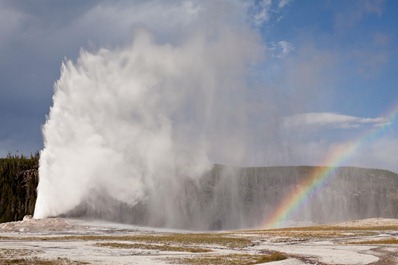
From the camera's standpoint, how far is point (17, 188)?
A: 143 meters

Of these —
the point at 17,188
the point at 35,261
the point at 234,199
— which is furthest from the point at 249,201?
the point at 35,261

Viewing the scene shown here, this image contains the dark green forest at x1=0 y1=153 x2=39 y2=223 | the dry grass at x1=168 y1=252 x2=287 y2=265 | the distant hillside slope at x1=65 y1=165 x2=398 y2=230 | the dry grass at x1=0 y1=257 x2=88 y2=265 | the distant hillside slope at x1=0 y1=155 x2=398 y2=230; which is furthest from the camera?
the dark green forest at x1=0 y1=153 x2=39 y2=223

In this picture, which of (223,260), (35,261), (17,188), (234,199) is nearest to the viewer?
(35,261)

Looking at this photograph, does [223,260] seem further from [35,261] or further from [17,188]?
[17,188]

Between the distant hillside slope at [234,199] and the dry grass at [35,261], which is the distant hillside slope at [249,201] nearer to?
the distant hillside slope at [234,199]

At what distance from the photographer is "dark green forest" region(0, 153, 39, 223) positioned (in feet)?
441

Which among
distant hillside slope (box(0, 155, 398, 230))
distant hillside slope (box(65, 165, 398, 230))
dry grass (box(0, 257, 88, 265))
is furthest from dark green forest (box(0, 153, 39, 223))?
dry grass (box(0, 257, 88, 265))

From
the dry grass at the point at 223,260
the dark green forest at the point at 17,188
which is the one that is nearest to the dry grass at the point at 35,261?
the dry grass at the point at 223,260

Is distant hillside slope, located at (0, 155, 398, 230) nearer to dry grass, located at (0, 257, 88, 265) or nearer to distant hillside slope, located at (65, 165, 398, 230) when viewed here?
distant hillside slope, located at (65, 165, 398, 230)

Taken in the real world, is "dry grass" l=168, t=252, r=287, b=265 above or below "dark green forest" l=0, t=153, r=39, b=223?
below

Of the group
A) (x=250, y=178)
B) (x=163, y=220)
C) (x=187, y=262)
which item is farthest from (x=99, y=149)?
(x=187, y=262)

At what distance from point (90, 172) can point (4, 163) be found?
50.5 metres

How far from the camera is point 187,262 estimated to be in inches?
1411

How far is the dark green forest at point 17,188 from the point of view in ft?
441
